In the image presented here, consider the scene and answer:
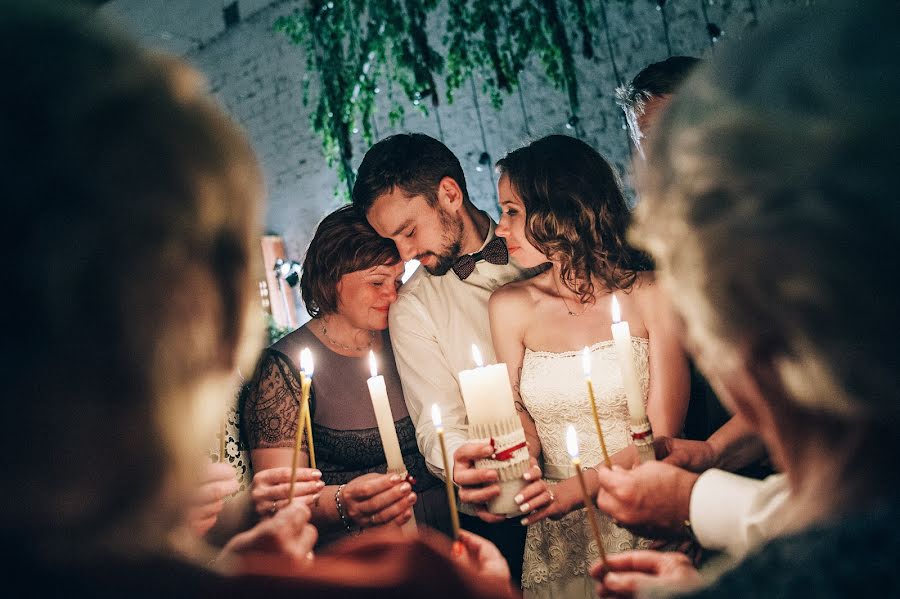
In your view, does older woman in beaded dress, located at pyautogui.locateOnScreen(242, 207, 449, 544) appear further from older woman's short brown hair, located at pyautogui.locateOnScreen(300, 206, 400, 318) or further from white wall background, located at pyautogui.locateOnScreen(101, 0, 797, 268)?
white wall background, located at pyautogui.locateOnScreen(101, 0, 797, 268)

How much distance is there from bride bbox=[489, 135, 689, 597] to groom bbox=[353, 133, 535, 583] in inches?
9.9

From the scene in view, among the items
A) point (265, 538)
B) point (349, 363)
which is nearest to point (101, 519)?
point (265, 538)

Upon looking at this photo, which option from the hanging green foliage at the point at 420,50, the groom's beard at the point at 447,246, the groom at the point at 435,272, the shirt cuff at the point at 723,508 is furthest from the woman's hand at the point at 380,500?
the hanging green foliage at the point at 420,50

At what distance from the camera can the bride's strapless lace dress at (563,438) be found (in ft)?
8.14

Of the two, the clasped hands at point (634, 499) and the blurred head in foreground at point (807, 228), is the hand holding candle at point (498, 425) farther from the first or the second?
the blurred head in foreground at point (807, 228)

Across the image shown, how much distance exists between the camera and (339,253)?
301cm

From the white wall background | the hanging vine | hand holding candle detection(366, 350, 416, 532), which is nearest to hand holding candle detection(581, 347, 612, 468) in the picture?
hand holding candle detection(366, 350, 416, 532)

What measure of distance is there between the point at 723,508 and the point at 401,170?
219cm

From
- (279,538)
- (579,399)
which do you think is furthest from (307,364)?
(579,399)

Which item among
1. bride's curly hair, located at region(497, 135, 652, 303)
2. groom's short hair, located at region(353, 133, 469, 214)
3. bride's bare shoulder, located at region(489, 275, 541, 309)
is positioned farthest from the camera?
groom's short hair, located at region(353, 133, 469, 214)

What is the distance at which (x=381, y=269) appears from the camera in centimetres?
304

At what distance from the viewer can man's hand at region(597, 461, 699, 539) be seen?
152cm

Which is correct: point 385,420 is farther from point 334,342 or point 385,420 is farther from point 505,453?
point 334,342

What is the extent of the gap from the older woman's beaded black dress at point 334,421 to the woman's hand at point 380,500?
673mm
